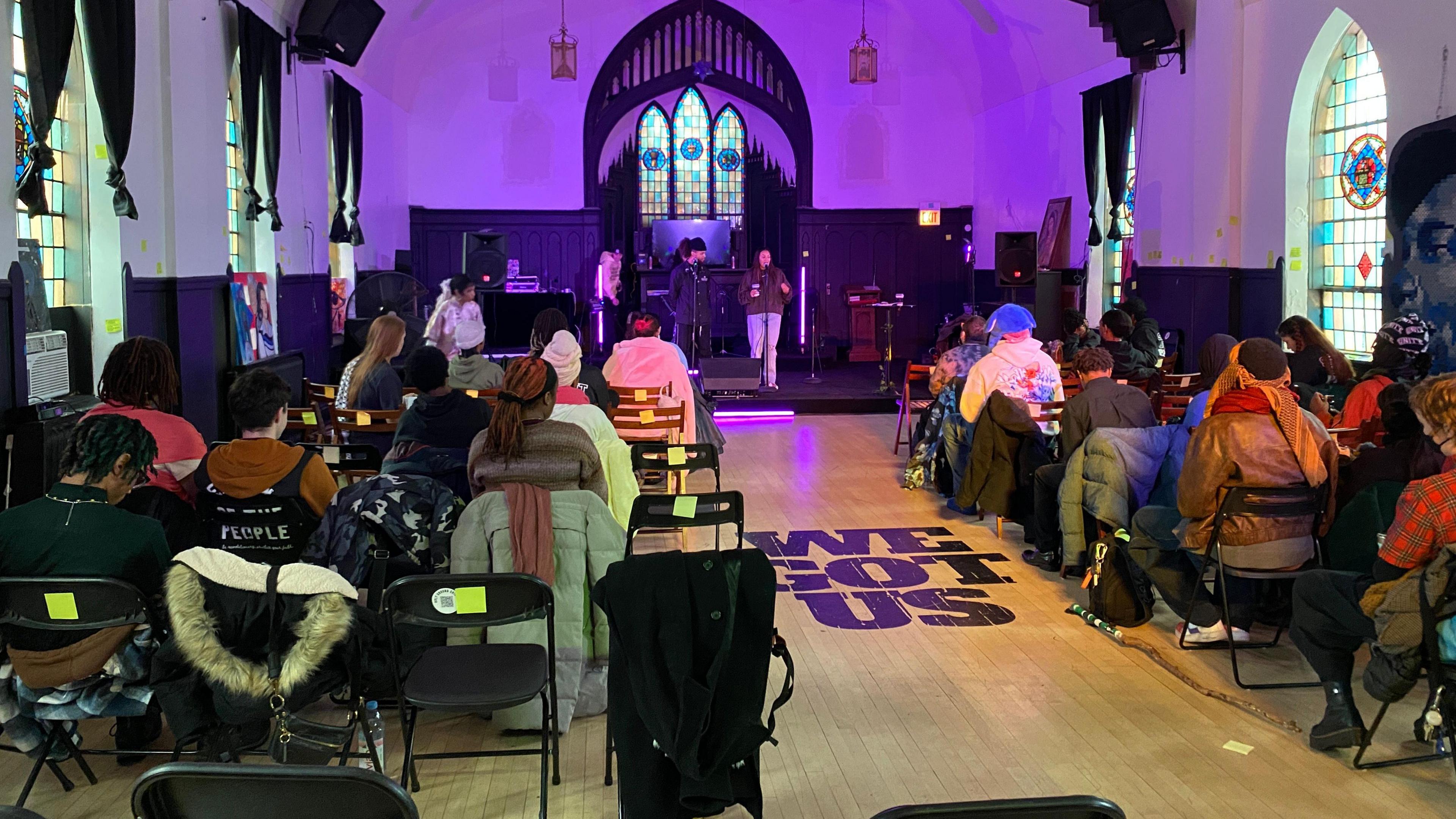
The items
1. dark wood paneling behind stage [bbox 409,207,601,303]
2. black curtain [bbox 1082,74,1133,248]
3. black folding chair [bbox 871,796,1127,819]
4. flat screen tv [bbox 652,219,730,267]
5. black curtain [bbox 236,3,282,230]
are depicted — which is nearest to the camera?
black folding chair [bbox 871,796,1127,819]

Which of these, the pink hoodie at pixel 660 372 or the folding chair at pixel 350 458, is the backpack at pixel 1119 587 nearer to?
the folding chair at pixel 350 458

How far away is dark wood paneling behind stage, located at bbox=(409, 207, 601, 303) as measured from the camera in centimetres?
1709

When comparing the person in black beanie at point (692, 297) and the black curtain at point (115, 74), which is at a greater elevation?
the black curtain at point (115, 74)

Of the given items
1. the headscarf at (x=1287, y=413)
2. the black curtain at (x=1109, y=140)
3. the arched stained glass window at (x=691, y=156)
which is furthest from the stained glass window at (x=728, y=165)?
the headscarf at (x=1287, y=413)

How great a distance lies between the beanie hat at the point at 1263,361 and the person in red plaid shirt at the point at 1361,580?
68 centimetres

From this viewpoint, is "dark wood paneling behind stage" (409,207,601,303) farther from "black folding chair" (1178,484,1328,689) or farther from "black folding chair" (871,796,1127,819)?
"black folding chair" (871,796,1127,819)

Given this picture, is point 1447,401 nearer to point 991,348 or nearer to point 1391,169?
point 991,348

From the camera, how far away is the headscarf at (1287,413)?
4555 millimetres

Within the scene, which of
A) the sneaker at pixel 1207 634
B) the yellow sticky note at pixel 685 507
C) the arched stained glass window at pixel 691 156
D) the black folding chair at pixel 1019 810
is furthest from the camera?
the arched stained glass window at pixel 691 156

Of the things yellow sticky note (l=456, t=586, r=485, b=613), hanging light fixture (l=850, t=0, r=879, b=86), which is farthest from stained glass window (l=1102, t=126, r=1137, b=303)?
yellow sticky note (l=456, t=586, r=485, b=613)

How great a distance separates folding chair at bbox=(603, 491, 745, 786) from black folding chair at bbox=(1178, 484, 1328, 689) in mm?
1762

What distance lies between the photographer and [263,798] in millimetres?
1945

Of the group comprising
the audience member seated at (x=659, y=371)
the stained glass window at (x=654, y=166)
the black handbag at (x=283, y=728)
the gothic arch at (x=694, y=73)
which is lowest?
the black handbag at (x=283, y=728)

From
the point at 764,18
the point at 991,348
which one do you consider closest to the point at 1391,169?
the point at 991,348
